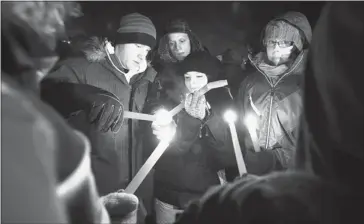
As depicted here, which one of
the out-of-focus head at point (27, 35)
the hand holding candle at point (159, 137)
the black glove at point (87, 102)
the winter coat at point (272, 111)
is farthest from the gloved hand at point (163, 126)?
the out-of-focus head at point (27, 35)

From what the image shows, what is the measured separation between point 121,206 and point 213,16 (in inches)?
24.3

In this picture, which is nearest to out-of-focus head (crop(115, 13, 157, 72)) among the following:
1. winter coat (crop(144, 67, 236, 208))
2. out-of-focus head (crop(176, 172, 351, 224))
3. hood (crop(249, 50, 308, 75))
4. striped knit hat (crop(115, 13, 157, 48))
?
striped knit hat (crop(115, 13, 157, 48))

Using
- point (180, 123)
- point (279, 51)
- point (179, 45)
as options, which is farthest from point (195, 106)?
point (279, 51)

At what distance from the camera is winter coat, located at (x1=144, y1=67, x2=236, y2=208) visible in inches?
43.4

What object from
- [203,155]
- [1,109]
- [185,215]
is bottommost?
[185,215]

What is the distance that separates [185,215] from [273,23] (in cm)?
61

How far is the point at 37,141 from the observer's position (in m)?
0.91

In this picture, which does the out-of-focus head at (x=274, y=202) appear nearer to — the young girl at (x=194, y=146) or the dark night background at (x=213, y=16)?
the young girl at (x=194, y=146)

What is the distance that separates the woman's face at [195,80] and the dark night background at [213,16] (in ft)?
0.27

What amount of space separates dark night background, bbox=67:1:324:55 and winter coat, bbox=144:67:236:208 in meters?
0.15

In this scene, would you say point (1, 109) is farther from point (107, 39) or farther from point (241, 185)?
point (241, 185)

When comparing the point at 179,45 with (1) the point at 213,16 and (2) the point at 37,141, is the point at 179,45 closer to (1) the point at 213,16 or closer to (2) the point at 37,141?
(1) the point at 213,16

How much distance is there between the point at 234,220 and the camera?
0.97 m

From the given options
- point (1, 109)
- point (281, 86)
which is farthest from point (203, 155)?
point (1, 109)
